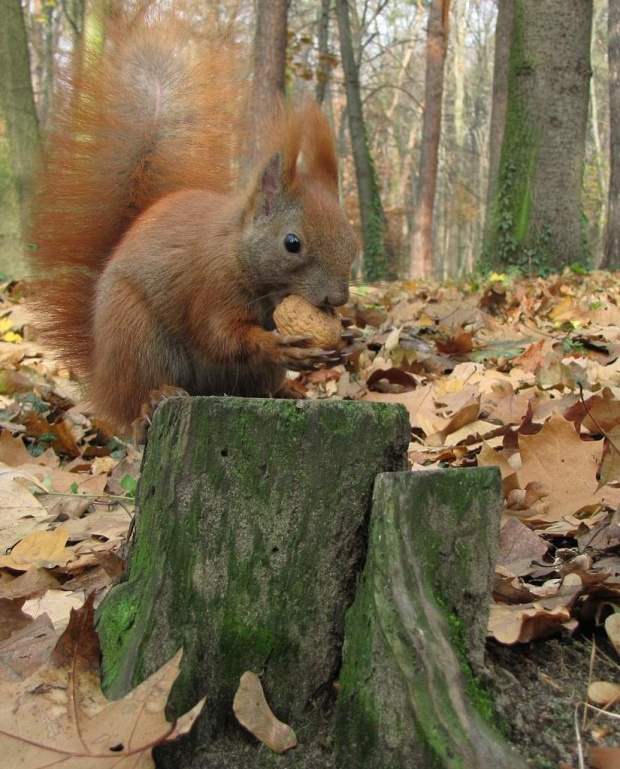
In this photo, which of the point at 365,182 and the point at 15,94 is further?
the point at 365,182

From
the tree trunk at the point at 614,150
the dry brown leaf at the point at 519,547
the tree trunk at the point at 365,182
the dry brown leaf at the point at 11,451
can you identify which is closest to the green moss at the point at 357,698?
the dry brown leaf at the point at 519,547

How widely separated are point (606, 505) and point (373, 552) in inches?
33.9

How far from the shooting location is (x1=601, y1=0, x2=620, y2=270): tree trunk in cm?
809

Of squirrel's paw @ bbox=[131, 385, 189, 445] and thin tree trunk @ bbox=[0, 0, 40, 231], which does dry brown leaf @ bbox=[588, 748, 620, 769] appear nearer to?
squirrel's paw @ bbox=[131, 385, 189, 445]

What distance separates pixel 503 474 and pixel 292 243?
2.34 ft

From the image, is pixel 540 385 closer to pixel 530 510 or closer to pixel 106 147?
→ pixel 530 510

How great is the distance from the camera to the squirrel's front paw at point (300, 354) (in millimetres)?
1749

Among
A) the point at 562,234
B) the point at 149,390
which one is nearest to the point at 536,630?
the point at 149,390

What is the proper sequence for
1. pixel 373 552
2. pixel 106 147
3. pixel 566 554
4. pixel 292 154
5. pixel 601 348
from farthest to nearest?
pixel 601 348 < pixel 106 147 < pixel 292 154 < pixel 566 554 < pixel 373 552

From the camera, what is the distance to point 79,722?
3.59 feet

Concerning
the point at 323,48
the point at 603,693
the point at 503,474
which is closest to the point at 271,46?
the point at 503,474

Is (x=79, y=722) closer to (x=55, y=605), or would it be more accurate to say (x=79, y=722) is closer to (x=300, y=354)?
(x=55, y=605)

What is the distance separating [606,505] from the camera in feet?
5.77

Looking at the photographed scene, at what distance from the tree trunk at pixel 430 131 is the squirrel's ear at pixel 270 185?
11.0 metres
